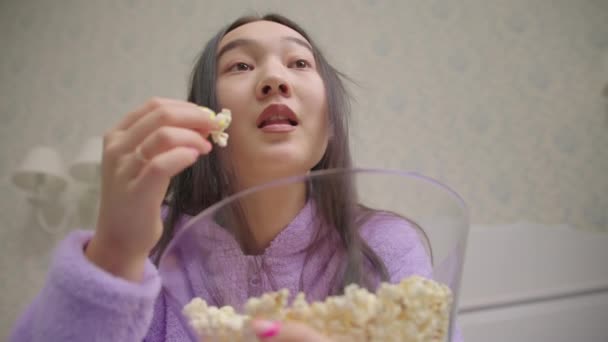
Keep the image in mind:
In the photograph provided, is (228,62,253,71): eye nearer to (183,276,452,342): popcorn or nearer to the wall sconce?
(183,276,452,342): popcorn

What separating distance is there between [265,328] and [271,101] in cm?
30

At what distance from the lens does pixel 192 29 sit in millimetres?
1129

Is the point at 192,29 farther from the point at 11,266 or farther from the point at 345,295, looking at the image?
the point at 345,295

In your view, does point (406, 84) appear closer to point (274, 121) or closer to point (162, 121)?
point (274, 121)

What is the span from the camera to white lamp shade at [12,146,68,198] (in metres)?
0.97

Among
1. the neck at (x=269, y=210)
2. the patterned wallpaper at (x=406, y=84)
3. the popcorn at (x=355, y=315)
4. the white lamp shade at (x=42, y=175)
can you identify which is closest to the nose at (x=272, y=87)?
the neck at (x=269, y=210)

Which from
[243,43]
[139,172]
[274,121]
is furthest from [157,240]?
[243,43]

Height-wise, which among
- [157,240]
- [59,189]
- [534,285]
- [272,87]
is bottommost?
[534,285]

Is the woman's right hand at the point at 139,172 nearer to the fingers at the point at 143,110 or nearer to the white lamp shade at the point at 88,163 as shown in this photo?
the fingers at the point at 143,110

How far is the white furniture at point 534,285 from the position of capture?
0.95 meters

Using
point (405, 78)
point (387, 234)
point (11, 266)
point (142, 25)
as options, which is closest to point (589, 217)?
point (405, 78)

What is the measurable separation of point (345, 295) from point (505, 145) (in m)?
1.01

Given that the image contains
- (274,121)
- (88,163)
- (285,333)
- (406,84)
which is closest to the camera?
(285,333)

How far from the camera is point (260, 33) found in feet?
1.83
